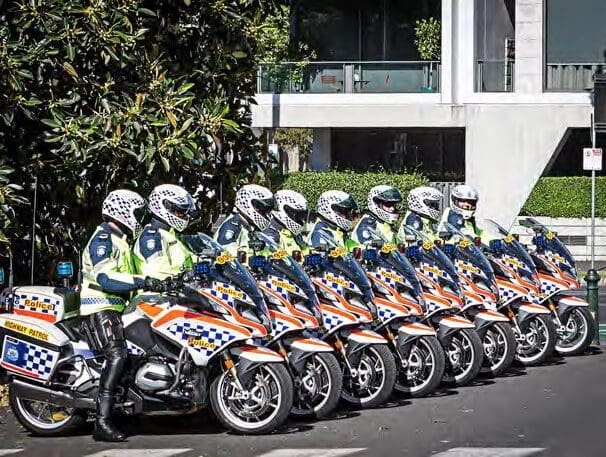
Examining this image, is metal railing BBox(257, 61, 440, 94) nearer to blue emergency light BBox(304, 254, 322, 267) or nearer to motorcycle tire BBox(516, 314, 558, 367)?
motorcycle tire BBox(516, 314, 558, 367)

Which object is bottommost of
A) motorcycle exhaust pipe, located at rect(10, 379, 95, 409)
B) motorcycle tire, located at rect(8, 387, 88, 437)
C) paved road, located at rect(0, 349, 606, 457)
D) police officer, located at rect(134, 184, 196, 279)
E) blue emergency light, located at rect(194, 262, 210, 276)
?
paved road, located at rect(0, 349, 606, 457)

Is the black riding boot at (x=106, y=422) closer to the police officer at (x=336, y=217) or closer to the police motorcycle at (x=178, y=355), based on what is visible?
the police motorcycle at (x=178, y=355)

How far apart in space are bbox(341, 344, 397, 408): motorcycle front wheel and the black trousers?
2.32 m

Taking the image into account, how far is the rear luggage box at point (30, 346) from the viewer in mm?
11156

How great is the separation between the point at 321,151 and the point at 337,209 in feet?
79.4

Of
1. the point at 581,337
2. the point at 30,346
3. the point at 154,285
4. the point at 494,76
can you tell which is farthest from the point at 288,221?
the point at 494,76

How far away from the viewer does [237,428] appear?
36.7 feet

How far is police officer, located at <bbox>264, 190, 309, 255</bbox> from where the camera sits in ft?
42.6

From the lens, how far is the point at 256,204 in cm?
1266

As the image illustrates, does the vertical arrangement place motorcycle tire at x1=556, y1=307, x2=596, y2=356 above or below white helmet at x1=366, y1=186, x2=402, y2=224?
below

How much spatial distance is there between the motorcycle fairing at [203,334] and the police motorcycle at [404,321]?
2360 millimetres

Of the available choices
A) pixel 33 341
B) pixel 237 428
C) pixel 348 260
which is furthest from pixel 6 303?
pixel 348 260

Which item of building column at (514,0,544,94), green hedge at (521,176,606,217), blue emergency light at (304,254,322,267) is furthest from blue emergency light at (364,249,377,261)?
building column at (514,0,544,94)

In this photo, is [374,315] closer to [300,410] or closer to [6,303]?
[300,410]
